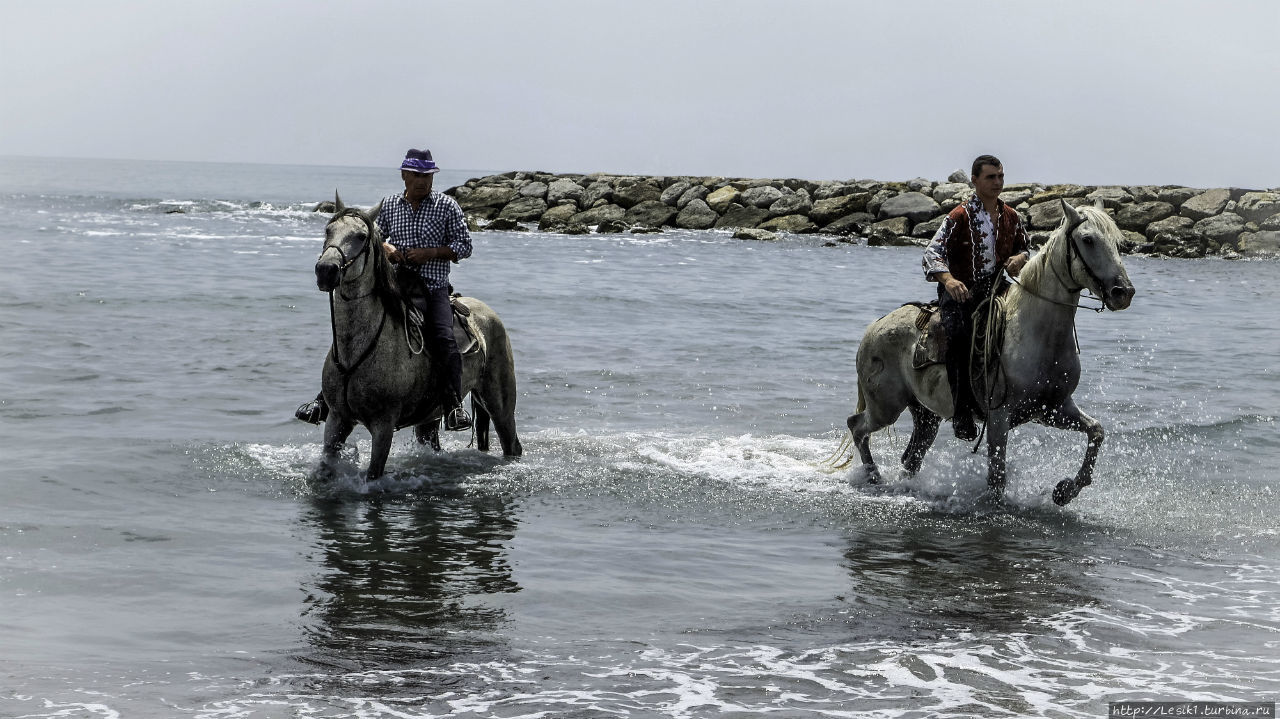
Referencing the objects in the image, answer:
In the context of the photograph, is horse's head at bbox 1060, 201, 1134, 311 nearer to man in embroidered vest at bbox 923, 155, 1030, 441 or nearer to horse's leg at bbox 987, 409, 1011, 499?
man in embroidered vest at bbox 923, 155, 1030, 441

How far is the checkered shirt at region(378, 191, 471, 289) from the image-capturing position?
376 inches

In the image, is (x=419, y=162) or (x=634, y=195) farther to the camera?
(x=634, y=195)

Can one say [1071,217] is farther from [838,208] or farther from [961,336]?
[838,208]

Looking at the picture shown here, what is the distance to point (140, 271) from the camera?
30.5 metres

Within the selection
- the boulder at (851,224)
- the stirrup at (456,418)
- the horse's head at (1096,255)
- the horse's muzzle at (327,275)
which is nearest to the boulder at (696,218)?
the boulder at (851,224)

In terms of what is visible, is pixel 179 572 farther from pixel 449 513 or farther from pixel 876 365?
pixel 876 365

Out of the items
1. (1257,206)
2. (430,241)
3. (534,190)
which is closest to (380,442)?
(430,241)

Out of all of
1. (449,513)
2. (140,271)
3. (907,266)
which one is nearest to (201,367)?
(449,513)

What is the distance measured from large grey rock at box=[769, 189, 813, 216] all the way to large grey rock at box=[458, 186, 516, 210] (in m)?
14.8

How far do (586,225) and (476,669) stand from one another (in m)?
50.5

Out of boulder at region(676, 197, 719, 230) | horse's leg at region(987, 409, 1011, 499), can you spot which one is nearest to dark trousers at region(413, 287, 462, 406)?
horse's leg at region(987, 409, 1011, 499)

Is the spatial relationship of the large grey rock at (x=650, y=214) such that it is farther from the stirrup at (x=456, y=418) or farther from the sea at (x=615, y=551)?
the stirrup at (x=456, y=418)

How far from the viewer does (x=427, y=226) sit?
31.3 ft

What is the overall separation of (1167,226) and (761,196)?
17.6 m
